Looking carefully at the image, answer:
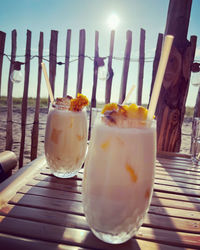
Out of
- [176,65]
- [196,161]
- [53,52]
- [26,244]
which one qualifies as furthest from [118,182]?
[53,52]

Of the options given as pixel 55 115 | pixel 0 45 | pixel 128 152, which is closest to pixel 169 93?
pixel 55 115

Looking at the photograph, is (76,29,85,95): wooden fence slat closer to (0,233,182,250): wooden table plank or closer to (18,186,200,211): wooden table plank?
(18,186,200,211): wooden table plank

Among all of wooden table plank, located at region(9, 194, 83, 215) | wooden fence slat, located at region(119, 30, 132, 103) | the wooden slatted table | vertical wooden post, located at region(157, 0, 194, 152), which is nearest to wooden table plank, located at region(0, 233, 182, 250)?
the wooden slatted table

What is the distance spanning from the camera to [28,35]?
3.00 meters

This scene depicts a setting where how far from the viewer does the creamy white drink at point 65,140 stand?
0.83 meters

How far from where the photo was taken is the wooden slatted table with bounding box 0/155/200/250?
50cm

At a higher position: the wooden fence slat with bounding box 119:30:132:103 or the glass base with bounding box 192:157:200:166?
the wooden fence slat with bounding box 119:30:132:103

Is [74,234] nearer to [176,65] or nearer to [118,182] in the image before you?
[118,182]

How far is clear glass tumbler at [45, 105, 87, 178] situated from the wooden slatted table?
52mm

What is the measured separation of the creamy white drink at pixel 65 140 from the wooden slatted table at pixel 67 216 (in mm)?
52

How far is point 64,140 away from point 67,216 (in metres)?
0.31

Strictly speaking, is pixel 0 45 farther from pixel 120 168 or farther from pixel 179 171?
pixel 120 168

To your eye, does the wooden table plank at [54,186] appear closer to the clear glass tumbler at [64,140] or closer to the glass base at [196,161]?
the clear glass tumbler at [64,140]

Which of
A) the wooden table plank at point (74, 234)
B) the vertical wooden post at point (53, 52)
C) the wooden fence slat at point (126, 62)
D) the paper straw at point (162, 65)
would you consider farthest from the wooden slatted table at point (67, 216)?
the vertical wooden post at point (53, 52)
